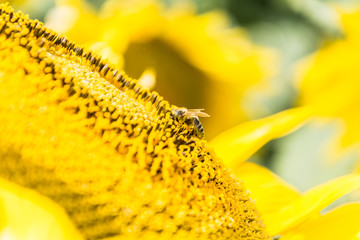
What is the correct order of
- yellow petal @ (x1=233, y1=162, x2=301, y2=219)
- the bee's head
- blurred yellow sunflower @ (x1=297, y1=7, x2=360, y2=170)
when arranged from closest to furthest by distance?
the bee's head < yellow petal @ (x1=233, y1=162, x2=301, y2=219) < blurred yellow sunflower @ (x1=297, y1=7, x2=360, y2=170)

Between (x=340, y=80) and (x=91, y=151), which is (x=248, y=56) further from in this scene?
(x=91, y=151)

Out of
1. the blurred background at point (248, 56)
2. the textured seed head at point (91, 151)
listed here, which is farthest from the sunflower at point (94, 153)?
the blurred background at point (248, 56)

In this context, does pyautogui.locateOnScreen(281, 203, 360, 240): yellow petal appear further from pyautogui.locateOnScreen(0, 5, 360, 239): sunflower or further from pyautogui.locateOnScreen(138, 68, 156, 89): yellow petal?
pyautogui.locateOnScreen(138, 68, 156, 89): yellow petal

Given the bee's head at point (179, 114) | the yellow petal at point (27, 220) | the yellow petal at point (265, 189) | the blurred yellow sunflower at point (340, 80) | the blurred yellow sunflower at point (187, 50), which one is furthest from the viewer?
the blurred yellow sunflower at point (340, 80)

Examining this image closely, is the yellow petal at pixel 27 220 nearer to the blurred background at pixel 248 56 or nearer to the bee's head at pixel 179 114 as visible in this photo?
the bee's head at pixel 179 114

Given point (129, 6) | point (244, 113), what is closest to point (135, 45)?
point (129, 6)

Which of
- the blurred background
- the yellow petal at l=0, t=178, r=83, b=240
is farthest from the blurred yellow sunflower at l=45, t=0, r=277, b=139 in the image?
the yellow petal at l=0, t=178, r=83, b=240
